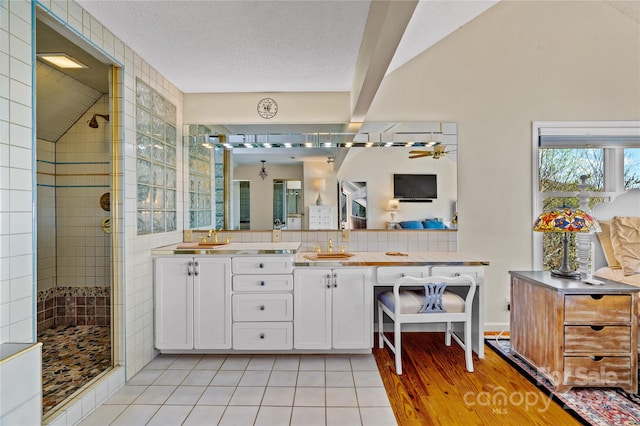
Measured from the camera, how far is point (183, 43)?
222cm

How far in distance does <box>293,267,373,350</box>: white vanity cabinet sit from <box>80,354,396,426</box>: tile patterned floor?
0.52 feet

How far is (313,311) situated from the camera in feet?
8.36

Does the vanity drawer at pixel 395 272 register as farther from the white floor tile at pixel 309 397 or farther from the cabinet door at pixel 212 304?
the cabinet door at pixel 212 304

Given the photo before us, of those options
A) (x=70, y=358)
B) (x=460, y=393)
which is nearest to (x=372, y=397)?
(x=460, y=393)

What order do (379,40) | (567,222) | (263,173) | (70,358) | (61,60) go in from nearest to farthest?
(379,40)
(567,222)
(61,60)
(70,358)
(263,173)

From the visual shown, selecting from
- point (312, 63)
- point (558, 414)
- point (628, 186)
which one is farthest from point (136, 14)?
point (628, 186)

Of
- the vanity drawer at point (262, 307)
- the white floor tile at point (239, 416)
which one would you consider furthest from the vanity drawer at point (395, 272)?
the white floor tile at point (239, 416)

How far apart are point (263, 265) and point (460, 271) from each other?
153 cm

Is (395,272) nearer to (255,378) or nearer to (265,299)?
(265,299)

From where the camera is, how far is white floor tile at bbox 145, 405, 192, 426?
1819 mm

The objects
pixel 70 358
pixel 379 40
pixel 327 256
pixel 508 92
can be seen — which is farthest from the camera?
pixel 508 92

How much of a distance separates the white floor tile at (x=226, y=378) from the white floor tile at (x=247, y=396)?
0.31 feet

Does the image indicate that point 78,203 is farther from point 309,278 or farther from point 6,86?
point 309,278

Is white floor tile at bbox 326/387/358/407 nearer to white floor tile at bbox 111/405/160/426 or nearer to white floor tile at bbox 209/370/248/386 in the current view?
white floor tile at bbox 209/370/248/386
